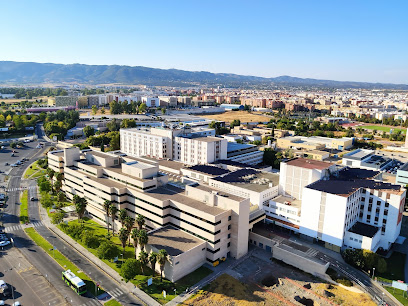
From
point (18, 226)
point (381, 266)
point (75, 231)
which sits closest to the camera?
point (381, 266)

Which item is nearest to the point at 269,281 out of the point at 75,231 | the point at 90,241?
the point at 90,241

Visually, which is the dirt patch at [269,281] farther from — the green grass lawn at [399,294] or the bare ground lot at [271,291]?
the green grass lawn at [399,294]

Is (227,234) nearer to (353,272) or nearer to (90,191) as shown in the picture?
(353,272)

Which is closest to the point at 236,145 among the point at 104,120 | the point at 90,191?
the point at 90,191

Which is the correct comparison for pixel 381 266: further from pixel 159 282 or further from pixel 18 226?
pixel 18 226

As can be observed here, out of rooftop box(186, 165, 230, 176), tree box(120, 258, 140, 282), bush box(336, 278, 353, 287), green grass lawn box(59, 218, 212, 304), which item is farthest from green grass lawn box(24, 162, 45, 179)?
bush box(336, 278, 353, 287)

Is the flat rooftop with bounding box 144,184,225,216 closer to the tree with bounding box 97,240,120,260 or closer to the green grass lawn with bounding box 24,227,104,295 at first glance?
the tree with bounding box 97,240,120,260

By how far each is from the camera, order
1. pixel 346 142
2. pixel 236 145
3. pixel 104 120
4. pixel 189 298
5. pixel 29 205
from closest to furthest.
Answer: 1. pixel 189 298
2. pixel 29 205
3. pixel 236 145
4. pixel 346 142
5. pixel 104 120
